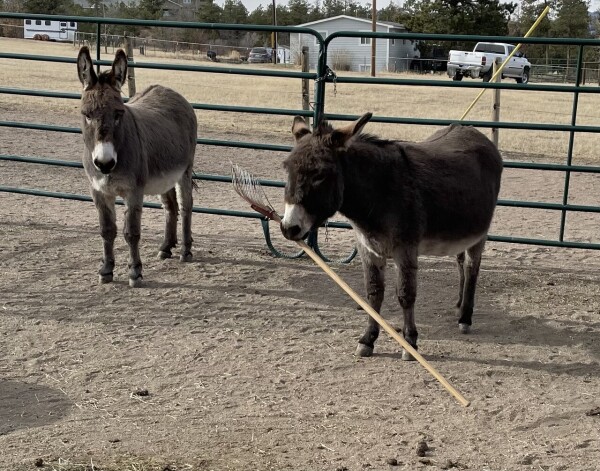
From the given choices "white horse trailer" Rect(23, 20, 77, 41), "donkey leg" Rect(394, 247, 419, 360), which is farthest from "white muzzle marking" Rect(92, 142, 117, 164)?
"white horse trailer" Rect(23, 20, 77, 41)

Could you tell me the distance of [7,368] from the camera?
5.07m

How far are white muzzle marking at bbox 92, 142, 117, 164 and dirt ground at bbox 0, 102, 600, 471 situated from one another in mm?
1132

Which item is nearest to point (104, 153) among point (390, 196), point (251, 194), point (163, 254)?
point (251, 194)

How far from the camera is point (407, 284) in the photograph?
5.25 meters

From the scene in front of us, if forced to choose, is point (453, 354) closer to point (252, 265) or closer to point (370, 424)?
point (370, 424)

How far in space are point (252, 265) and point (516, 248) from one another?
2731 millimetres

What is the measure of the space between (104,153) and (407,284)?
241 cm

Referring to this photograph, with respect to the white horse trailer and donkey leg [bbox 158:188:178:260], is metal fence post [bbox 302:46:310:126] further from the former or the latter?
the white horse trailer

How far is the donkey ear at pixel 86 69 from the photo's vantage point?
627 cm

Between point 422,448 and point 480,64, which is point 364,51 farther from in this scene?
point 422,448

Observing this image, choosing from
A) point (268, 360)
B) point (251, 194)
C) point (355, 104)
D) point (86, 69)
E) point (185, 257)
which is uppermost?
point (86, 69)

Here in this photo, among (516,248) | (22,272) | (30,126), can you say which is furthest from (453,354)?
(30,126)

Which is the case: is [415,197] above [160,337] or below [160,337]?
above

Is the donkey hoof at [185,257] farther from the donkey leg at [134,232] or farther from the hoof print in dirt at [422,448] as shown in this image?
the hoof print in dirt at [422,448]
